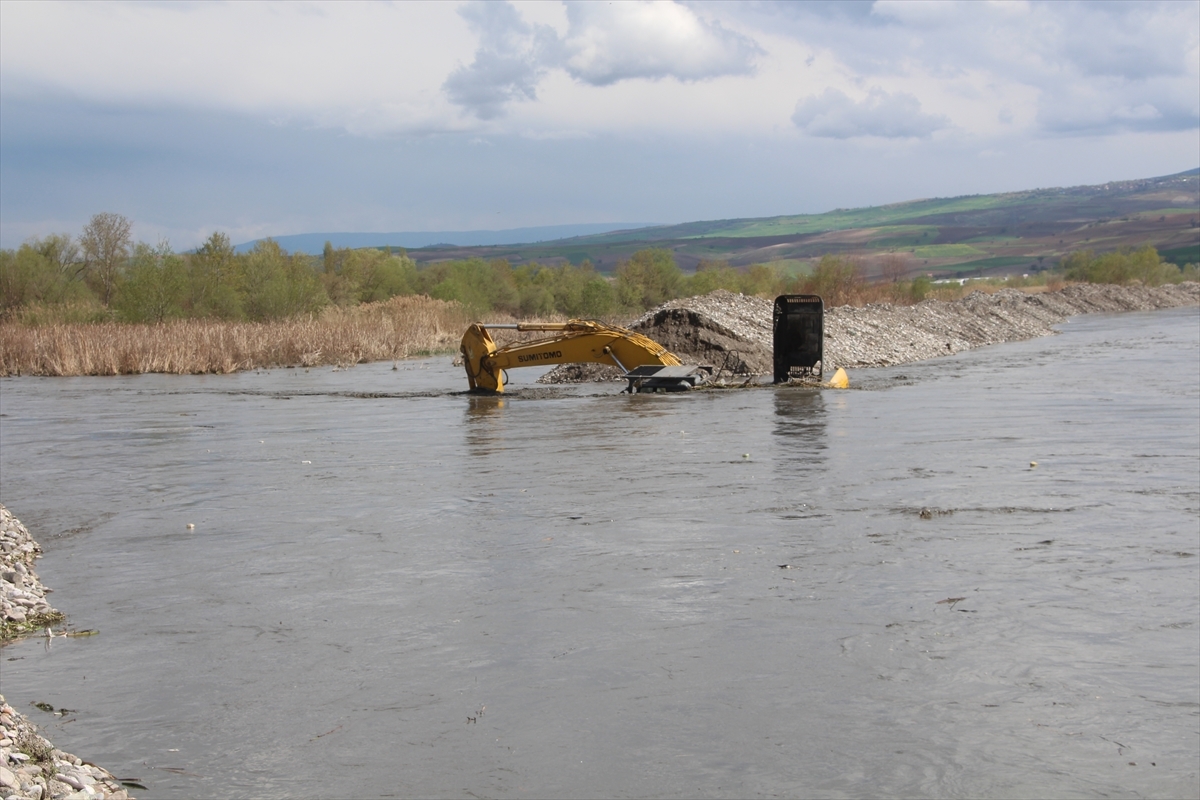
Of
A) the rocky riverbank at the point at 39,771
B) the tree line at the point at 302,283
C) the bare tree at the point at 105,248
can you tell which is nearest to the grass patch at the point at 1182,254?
the tree line at the point at 302,283

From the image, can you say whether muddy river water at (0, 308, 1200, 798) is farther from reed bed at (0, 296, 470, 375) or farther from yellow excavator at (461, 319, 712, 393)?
reed bed at (0, 296, 470, 375)

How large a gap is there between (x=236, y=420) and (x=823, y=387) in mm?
13686

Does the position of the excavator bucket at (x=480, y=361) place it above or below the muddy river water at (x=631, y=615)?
above

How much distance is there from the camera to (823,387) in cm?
2916

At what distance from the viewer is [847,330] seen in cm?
4291

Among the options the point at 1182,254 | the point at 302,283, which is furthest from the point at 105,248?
the point at 1182,254

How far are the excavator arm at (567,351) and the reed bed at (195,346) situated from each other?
1515 cm

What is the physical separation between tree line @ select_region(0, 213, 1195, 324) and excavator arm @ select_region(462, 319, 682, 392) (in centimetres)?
2542

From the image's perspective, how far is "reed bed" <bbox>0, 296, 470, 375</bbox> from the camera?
40.0m

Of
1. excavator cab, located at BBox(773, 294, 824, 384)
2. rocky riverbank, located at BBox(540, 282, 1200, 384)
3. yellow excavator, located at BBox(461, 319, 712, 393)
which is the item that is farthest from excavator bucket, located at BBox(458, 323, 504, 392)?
excavator cab, located at BBox(773, 294, 824, 384)

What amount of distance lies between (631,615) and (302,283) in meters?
51.8

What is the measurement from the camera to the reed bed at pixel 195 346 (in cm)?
4003

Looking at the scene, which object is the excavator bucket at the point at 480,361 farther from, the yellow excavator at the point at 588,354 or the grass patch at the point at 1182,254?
the grass patch at the point at 1182,254

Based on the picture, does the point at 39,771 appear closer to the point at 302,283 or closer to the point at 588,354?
the point at 588,354
